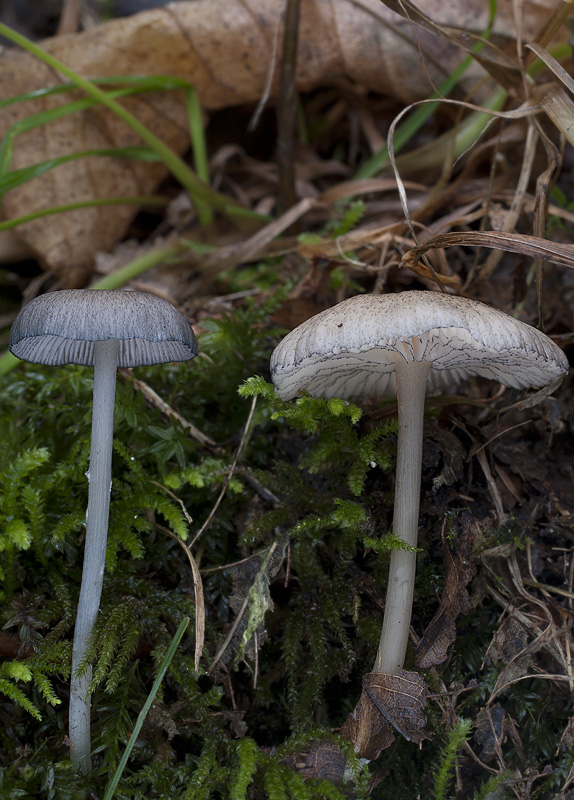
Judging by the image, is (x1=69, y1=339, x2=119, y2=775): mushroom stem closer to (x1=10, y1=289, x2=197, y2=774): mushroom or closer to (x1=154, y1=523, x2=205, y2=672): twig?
(x1=10, y1=289, x2=197, y2=774): mushroom

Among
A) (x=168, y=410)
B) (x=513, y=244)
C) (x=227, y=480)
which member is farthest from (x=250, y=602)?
(x=513, y=244)

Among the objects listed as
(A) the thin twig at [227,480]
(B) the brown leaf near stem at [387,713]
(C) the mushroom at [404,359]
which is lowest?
(B) the brown leaf near stem at [387,713]

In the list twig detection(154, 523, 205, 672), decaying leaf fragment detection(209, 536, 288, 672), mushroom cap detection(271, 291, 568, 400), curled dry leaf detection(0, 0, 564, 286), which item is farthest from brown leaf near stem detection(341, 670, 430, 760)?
curled dry leaf detection(0, 0, 564, 286)

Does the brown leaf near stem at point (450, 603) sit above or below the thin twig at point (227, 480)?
below

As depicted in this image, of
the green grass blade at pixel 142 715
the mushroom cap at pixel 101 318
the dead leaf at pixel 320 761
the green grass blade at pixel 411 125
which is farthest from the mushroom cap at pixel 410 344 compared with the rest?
the green grass blade at pixel 411 125

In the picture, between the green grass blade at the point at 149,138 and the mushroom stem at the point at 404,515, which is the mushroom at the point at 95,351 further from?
the green grass blade at the point at 149,138

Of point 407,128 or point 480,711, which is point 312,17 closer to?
point 407,128
